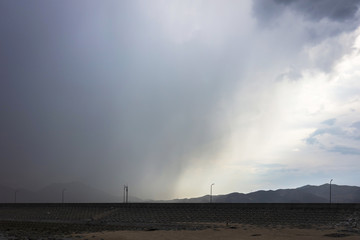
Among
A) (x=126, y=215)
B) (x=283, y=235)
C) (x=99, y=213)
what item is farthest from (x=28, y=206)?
(x=283, y=235)

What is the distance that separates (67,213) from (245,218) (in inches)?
1996

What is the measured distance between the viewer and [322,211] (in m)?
59.2

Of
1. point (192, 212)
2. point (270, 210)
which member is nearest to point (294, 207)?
point (270, 210)

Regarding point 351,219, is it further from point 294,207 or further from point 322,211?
point 294,207

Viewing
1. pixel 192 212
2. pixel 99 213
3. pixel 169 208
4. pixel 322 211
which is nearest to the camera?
pixel 322 211

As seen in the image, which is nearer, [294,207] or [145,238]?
[145,238]

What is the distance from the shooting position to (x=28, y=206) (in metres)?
103

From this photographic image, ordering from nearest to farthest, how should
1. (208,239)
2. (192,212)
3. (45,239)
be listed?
(45,239) → (208,239) → (192,212)

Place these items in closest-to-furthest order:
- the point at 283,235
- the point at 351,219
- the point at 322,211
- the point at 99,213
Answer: the point at 283,235, the point at 351,219, the point at 322,211, the point at 99,213

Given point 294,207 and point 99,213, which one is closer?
point 294,207

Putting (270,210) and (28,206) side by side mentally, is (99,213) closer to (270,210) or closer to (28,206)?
(28,206)

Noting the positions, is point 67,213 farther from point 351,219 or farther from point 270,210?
point 351,219

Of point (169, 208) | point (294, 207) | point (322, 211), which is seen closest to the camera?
point (322, 211)

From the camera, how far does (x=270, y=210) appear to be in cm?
6397
